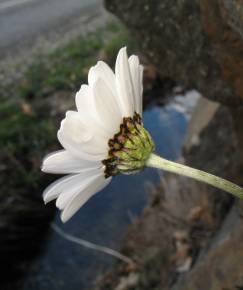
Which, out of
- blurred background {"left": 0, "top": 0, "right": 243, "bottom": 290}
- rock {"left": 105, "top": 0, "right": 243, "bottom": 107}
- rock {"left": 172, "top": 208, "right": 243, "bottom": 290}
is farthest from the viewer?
blurred background {"left": 0, "top": 0, "right": 243, "bottom": 290}

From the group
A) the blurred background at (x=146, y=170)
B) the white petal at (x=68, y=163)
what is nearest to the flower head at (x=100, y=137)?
the white petal at (x=68, y=163)

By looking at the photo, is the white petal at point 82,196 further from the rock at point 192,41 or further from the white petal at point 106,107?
the rock at point 192,41

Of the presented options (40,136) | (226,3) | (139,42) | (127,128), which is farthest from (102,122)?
(40,136)

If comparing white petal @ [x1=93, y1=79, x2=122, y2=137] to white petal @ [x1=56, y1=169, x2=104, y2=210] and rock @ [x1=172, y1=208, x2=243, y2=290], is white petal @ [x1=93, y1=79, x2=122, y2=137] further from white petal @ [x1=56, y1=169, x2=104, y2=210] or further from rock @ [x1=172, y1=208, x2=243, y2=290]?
rock @ [x1=172, y1=208, x2=243, y2=290]

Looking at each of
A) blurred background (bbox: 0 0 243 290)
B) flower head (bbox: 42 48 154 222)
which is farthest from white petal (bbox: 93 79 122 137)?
blurred background (bbox: 0 0 243 290)

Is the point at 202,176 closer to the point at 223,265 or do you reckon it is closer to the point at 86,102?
the point at 86,102

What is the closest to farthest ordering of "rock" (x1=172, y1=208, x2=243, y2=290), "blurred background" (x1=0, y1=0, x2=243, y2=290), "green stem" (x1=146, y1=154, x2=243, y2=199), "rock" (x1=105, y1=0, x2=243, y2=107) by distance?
"green stem" (x1=146, y1=154, x2=243, y2=199)
"rock" (x1=105, y1=0, x2=243, y2=107)
"rock" (x1=172, y1=208, x2=243, y2=290)
"blurred background" (x1=0, y1=0, x2=243, y2=290)

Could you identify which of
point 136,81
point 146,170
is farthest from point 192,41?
point 146,170
